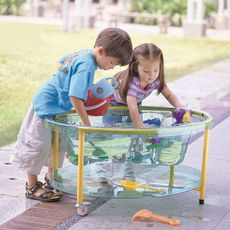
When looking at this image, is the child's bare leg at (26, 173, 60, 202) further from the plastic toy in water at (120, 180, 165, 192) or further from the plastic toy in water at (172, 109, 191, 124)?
the plastic toy in water at (172, 109, 191, 124)

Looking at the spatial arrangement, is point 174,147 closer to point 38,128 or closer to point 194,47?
point 38,128

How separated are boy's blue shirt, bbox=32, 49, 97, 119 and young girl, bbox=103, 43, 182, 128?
386 mm

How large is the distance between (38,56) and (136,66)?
29.0ft

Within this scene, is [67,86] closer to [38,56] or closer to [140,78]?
[140,78]

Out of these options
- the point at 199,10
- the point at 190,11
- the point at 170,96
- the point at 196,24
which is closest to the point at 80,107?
the point at 170,96

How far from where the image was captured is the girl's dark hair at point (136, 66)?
15.5ft

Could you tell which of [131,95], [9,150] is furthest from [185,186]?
[9,150]

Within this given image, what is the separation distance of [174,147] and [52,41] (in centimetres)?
1238

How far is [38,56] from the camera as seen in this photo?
1348 cm

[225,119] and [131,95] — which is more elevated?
[131,95]

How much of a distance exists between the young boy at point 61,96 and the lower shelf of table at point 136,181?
5.8 inches

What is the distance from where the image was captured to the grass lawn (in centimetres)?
844

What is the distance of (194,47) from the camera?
1688cm

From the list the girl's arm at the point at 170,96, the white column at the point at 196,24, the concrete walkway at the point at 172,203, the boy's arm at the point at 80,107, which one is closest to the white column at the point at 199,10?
the white column at the point at 196,24
